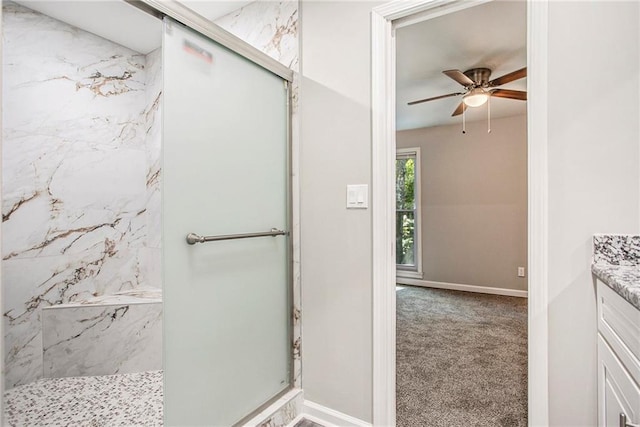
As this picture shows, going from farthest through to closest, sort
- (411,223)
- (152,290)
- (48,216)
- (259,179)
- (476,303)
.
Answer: (411,223)
(476,303)
(152,290)
(48,216)
(259,179)

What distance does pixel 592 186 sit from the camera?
130cm

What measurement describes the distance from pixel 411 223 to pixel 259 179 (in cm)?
431

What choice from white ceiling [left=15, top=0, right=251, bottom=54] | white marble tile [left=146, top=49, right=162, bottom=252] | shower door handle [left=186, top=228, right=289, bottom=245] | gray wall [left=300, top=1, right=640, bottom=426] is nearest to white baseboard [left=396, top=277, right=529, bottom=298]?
gray wall [left=300, top=1, right=640, bottom=426]

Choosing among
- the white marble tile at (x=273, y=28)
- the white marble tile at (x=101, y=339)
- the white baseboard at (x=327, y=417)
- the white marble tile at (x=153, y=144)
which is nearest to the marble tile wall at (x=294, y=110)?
the white marble tile at (x=273, y=28)

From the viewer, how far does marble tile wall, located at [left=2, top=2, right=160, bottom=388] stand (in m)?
2.31

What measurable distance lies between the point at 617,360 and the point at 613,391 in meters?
0.12

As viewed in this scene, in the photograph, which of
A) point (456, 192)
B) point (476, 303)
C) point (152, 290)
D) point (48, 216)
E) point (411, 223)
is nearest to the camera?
point (48, 216)

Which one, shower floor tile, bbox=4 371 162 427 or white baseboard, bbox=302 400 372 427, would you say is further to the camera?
shower floor tile, bbox=4 371 162 427

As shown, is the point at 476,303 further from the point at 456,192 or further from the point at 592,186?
the point at 592,186

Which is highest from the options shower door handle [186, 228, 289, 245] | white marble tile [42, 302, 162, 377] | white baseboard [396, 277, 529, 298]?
shower door handle [186, 228, 289, 245]

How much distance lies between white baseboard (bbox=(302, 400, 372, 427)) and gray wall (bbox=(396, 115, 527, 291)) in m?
3.92

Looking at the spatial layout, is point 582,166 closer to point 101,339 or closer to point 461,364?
point 461,364

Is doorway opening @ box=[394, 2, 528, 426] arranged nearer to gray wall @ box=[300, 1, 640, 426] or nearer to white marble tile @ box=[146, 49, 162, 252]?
gray wall @ box=[300, 1, 640, 426]

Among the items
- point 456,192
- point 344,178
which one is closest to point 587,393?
point 344,178
